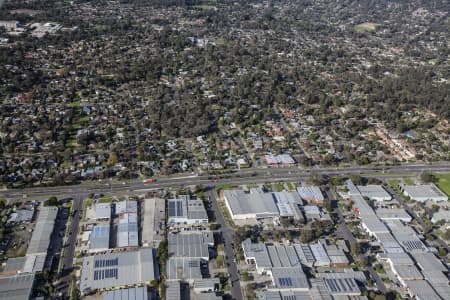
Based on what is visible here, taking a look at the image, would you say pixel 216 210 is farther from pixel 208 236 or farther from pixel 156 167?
pixel 156 167

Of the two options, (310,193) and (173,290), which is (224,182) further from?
(173,290)

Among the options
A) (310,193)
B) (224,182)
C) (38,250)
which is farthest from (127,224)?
(310,193)

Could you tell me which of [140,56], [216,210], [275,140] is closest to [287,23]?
[140,56]

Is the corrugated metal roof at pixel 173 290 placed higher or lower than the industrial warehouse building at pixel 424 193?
lower

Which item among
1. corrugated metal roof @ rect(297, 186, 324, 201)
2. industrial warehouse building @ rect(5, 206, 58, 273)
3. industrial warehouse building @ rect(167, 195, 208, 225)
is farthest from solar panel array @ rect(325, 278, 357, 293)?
industrial warehouse building @ rect(5, 206, 58, 273)

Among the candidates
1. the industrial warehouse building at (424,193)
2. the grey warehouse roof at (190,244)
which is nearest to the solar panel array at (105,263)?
the grey warehouse roof at (190,244)

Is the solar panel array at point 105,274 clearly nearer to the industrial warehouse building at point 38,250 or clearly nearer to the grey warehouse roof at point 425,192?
the industrial warehouse building at point 38,250
